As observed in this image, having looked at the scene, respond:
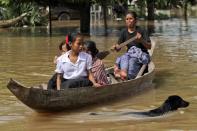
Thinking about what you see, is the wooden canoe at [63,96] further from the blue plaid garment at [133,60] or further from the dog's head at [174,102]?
the blue plaid garment at [133,60]

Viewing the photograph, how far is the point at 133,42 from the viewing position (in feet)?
37.8

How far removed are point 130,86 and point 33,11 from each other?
2986 cm

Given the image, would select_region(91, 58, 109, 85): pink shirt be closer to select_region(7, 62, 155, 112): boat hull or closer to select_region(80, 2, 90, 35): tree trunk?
select_region(7, 62, 155, 112): boat hull

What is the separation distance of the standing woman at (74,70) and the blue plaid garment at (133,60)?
7.46 ft

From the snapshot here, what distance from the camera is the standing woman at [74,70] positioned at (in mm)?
9094

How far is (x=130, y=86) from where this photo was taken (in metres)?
10.3

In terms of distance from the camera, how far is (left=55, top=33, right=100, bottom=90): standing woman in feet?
29.8

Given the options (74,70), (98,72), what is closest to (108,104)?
(98,72)

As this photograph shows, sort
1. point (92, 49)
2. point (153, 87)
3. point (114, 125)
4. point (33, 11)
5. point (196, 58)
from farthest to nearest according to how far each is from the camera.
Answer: point (33, 11), point (196, 58), point (153, 87), point (92, 49), point (114, 125)

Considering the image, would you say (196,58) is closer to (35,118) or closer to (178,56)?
(178,56)

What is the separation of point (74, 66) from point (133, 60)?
8.47 feet

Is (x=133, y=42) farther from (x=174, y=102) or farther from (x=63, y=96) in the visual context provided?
(x=63, y=96)

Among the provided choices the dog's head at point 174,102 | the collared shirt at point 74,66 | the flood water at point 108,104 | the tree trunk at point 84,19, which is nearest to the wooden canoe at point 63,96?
the flood water at point 108,104

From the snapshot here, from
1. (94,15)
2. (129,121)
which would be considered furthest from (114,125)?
(94,15)
